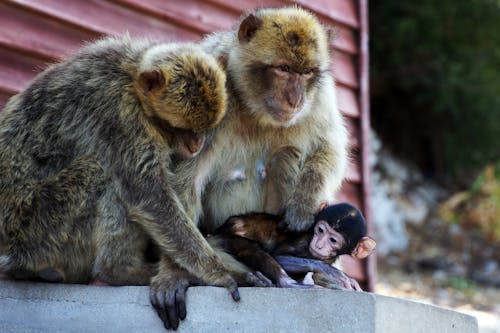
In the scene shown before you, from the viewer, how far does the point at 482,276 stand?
1136 centimetres

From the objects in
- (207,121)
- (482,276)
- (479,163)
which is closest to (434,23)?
(479,163)

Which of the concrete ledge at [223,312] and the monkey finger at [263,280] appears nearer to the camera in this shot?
the concrete ledge at [223,312]

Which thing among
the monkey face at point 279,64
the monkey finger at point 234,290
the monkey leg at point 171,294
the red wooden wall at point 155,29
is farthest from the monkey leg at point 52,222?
the red wooden wall at point 155,29

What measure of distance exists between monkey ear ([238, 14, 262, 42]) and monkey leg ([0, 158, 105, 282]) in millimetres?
1039

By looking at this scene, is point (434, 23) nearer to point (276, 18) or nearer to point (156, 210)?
point (276, 18)

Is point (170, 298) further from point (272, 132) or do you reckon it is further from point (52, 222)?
point (272, 132)

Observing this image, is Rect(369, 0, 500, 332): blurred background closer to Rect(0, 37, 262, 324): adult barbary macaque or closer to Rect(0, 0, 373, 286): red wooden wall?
Rect(0, 0, 373, 286): red wooden wall

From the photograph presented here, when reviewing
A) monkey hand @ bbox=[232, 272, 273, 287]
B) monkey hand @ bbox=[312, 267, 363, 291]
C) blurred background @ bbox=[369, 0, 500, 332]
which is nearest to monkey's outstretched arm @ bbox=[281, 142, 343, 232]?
monkey hand @ bbox=[312, 267, 363, 291]

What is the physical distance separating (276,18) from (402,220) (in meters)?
8.76

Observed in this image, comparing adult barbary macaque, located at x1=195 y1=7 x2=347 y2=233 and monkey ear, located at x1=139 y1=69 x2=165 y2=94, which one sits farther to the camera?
adult barbary macaque, located at x1=195 y1=7 x2=347 y2=233

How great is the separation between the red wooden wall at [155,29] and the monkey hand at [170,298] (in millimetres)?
1967

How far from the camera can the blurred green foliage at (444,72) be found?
40.6 ft

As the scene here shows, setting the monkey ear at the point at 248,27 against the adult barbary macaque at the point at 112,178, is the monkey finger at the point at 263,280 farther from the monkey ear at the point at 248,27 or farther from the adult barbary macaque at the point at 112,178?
the monkey ear at the point at 248,27

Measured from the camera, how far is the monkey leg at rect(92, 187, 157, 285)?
12.2 feet
